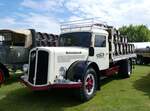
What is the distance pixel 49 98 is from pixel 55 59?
1779mm

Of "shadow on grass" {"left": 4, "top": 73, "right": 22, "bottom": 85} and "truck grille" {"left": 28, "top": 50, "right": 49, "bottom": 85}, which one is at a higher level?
"truck grille" {"left": 28, "top": 50, "right": 49, "bottom": 85}

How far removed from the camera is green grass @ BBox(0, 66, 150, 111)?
7590 millimetres

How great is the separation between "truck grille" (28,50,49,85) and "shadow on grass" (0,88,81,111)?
2.55ft

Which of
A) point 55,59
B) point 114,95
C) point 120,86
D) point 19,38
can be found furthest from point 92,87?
point 19,38

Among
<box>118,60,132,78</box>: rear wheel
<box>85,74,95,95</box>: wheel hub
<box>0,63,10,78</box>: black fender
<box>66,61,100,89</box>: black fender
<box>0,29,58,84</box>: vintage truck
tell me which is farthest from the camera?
<box>118,60,132,78</box>: rear wheel

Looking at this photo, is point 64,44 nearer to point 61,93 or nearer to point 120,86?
point 61,93

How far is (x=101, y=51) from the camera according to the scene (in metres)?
10.0

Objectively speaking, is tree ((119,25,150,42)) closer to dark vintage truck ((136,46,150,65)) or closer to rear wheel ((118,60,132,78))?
dark vintage truck ((136,46,150,65))

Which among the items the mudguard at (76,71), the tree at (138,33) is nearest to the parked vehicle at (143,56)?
the mudguard at (76,71)

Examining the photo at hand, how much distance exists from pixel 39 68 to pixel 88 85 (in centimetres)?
174

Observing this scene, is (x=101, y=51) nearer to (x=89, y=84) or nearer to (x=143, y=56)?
(x=89, y=84)

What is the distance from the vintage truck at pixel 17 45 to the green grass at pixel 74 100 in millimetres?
1569

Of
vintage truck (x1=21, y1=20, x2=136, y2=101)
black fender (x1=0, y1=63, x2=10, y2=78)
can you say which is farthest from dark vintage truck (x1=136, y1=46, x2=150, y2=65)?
black fender (x1=0, y1=63, x2=10, y2=78)

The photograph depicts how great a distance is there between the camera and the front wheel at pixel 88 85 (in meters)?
7.98
